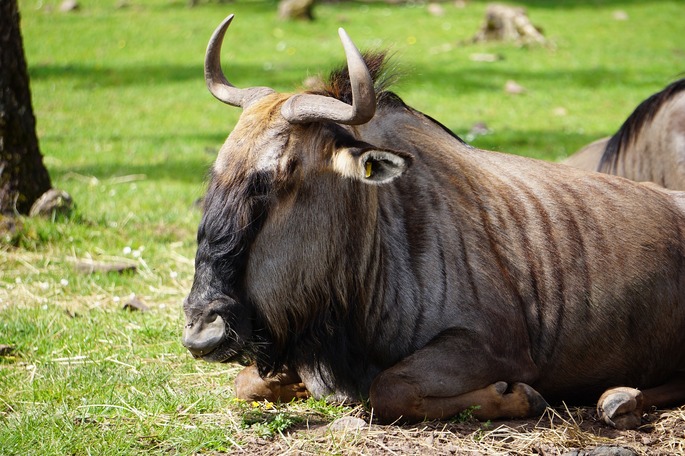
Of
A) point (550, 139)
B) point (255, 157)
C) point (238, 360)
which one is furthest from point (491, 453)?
point (550, 139)

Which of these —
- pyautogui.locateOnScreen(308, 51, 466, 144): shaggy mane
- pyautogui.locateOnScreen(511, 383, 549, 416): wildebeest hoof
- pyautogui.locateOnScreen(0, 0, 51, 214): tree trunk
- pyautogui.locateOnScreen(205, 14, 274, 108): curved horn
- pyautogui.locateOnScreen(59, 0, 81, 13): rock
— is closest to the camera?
pyautogui.locateOnScreen(511, 383, 549, 416): wildebeest hoof

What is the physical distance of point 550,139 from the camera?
13.9 meters

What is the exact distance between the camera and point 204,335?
4.42 m

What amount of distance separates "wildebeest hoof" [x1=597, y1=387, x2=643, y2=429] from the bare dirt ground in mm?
49

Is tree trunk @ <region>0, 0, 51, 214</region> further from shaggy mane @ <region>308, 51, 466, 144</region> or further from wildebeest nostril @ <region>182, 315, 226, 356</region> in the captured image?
wildebeest nostril @ <region>182, 315, 226, 356</region>

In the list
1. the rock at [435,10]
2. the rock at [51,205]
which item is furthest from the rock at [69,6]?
the rock at [51,205]

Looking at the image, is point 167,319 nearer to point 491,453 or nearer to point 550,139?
point 491,453

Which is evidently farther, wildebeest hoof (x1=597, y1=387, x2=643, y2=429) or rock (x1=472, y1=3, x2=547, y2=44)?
rock (x1=472, y1=3, x2=547, y2=44)

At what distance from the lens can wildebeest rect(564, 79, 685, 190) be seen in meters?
7.95

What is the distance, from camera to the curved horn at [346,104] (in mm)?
4293

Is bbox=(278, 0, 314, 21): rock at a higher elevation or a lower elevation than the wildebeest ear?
lower

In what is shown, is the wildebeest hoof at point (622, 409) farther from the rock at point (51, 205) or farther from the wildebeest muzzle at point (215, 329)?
the rock at point (51, 205)

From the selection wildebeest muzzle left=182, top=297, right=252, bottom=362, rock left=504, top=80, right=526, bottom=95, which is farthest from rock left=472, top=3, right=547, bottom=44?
wildebeest muzzle left=182, top=297, right=252, bottom=362

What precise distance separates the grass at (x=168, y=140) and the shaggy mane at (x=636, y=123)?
2926 millimetres
